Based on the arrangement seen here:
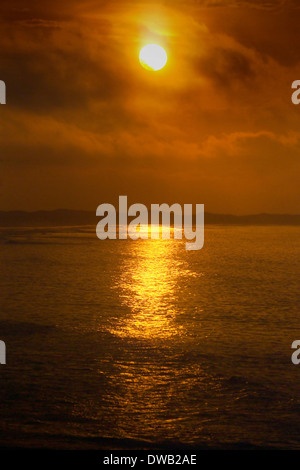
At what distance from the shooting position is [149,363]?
396 inches

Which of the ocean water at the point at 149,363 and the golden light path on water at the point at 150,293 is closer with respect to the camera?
the ocean water at the point at 149,363

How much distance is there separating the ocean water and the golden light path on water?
0.06 meters

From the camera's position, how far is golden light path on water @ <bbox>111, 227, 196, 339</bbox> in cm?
1284

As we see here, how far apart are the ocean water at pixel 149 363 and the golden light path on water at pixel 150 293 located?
0.19ft

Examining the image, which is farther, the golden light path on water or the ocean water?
the golden light path on water

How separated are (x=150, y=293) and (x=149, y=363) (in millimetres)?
7947

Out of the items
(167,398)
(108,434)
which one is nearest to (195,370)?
(167,398)

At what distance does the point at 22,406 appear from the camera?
8.05 m

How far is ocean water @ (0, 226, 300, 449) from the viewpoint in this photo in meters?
7.34

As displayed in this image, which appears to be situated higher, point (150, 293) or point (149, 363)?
point (150, 293)

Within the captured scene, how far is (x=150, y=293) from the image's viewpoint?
18000mm

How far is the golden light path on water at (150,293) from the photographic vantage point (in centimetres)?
1284

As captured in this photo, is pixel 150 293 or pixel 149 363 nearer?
pixel 149 363
